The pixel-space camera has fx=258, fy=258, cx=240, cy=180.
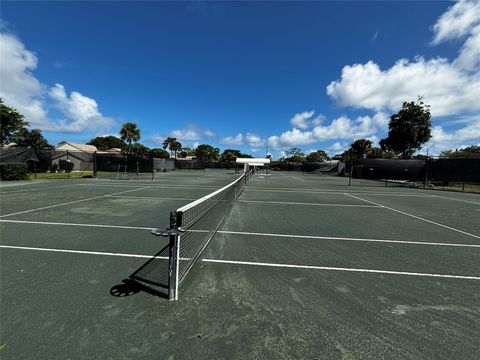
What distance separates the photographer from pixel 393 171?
33312mm

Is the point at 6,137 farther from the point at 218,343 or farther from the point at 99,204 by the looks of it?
the point at 218,343

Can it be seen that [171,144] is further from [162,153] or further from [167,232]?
[167,232]

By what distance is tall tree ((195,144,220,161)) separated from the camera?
4131 inches

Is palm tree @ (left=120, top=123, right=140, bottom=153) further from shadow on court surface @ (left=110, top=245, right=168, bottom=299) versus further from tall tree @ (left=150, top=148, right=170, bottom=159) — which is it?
shadow on court surface @ (left=110, top=245, right=168, bottom=299)

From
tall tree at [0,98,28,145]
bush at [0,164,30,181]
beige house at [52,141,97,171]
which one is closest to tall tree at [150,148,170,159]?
beige house at [52,141,97,171]

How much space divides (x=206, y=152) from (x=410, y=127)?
77.4 m

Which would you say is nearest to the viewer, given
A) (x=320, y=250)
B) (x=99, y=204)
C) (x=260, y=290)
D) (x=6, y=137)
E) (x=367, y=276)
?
(x=260, y=290)

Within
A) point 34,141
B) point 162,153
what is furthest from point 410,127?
point 162,153

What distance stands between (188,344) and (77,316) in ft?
4.54

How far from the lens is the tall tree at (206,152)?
105 metres

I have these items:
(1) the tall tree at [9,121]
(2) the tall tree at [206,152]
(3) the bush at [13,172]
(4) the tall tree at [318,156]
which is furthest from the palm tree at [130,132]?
(4) the tall tree at [318,156]

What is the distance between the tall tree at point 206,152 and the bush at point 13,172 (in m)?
81.2

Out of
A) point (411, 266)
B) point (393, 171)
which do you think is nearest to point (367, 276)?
point (411, 266)

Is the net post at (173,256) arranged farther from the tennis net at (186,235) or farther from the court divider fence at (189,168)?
the court divider fence at (189,168)
